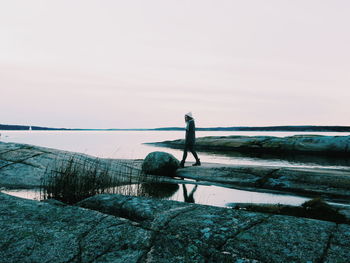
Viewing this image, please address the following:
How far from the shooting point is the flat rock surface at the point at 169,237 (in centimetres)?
306

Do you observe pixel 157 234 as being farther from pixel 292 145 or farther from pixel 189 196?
pixel 292 145

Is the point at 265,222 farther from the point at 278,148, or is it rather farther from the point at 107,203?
the point at 278,148

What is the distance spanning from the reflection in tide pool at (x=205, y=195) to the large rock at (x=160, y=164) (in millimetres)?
2600

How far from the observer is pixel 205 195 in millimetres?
8859

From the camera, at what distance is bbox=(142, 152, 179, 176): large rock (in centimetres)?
1288

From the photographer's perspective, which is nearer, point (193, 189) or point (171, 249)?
point (171, 249)

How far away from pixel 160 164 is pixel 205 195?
14.3ft

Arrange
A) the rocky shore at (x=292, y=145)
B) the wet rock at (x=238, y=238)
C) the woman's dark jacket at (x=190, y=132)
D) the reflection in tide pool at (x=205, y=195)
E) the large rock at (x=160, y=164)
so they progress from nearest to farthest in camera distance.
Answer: the wet rock at (x=238, y=238) < the reflection in tide pool at (x=205, y=195) < the large rock at (x=160, y=164) < the woman's dark jacket at (x=190, y=132) < the rocky shore at (x=292, y=145)

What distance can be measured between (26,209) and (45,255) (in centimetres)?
143

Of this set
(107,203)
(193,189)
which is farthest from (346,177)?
(107,203)

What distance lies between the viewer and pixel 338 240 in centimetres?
323

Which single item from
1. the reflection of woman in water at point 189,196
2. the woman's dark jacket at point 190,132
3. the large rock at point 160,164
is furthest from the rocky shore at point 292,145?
the reflection of woman in water at point 189,196

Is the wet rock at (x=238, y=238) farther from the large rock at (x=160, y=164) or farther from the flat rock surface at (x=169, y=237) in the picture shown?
the large rock at (x=160, y=164)

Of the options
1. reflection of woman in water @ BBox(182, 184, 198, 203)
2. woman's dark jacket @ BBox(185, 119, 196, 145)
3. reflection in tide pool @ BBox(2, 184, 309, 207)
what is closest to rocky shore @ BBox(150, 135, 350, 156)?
woman's dark jacket @ BBox(185, 119, 196, 145)
